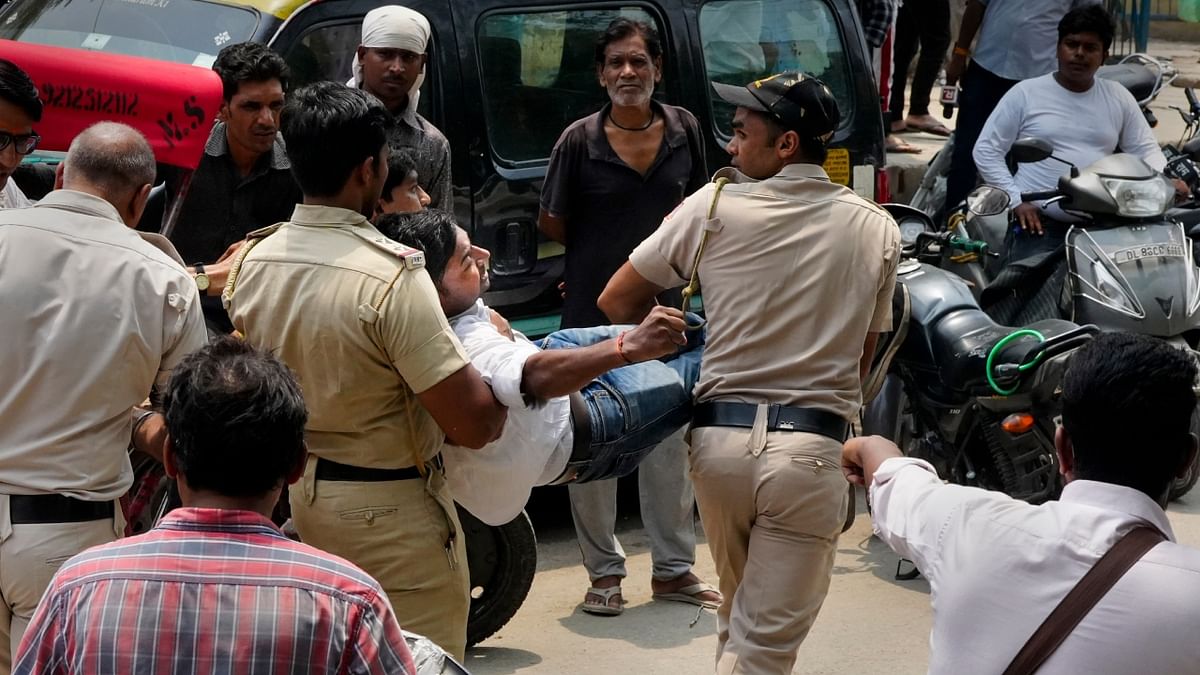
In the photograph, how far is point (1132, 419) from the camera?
2.34 m

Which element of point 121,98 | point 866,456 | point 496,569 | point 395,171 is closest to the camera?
point 866,456

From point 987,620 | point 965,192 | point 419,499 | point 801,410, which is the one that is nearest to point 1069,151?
point 965,192

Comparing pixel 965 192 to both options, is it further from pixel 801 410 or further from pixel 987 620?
pixel 987 620

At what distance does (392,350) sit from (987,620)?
1.41 m

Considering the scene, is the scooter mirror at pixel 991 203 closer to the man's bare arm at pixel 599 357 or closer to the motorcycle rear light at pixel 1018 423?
the motorcycle rear light at pixel 1018 423

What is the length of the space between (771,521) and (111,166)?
1.74 meters

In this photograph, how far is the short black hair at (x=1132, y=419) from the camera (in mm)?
2340

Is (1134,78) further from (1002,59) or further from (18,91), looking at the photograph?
(18,91)

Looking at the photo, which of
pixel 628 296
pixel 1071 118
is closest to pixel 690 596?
pixel 628 296

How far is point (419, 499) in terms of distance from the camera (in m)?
3.41

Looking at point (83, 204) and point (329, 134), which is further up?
point (329, 134)

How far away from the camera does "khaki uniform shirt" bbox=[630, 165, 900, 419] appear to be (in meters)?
3.79

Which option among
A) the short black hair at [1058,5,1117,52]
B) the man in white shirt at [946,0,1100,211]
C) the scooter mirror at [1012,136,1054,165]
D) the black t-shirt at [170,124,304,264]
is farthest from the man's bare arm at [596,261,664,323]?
the man in white shirt at [946,0,1100,211]

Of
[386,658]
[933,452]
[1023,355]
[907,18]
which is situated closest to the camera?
[386,658]
